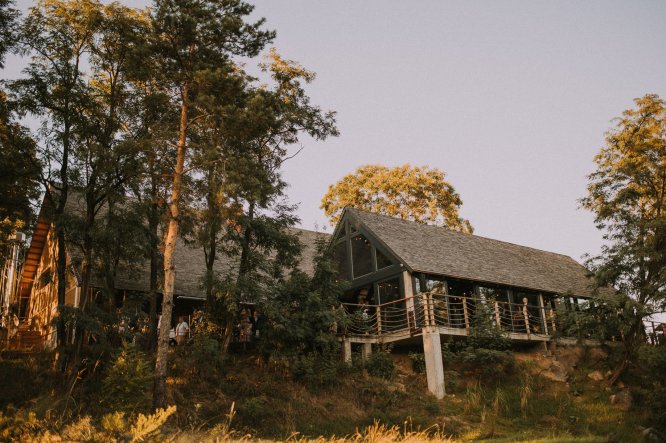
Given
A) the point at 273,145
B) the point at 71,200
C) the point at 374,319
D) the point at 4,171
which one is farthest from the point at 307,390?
the point at 71,200

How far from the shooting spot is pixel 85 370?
16.8 m

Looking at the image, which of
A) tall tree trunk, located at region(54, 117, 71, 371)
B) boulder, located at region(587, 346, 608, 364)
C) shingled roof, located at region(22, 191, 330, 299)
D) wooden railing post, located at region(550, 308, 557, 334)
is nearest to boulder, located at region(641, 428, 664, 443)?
boulder, located at region(587, 346, 608, 364)

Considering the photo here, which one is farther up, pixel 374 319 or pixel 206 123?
pixel 206 123

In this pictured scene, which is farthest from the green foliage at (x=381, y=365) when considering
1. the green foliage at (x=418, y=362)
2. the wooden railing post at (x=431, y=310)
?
the wooden railing post at (x=431, y=310)

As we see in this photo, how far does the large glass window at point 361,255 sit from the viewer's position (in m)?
24.1

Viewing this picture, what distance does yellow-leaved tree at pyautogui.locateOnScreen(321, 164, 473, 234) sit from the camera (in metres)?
37.4

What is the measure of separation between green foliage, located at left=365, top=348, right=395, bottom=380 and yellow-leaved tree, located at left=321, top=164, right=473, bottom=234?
17.4 meters

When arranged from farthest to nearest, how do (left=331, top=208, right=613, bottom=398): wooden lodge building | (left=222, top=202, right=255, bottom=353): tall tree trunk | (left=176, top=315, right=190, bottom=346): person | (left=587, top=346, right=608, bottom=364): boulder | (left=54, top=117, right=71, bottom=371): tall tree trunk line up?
(left=587, top=346, right=608, bottom=364): boulder, (left=331, top=208, right=613, bottom=398): wooden lodge building, (left=176, top=315, right=190, bottom=346): person, (left=222, top=202, right=255, bottom=353): tall tree trunk, (left=54, top=117, right=71, bottom=371): tall tree trunk

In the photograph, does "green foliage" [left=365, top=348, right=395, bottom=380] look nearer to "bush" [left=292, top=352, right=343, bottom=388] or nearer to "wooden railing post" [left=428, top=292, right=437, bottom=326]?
"bush" [left=292, top=352, right=343, bottom=388]

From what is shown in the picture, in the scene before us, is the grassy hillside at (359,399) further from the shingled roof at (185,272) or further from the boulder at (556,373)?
the shingled roof at (185,272)

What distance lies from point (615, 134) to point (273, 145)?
48.2 ft

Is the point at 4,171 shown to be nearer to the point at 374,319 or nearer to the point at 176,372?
the point at 176,372

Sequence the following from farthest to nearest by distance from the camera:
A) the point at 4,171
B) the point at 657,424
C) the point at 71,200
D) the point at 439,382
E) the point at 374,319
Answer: the point at 71,200, the point at 374,319, the point at 439,382, the point at 4,171, the point at 657,424

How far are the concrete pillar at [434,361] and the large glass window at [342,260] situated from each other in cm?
535
